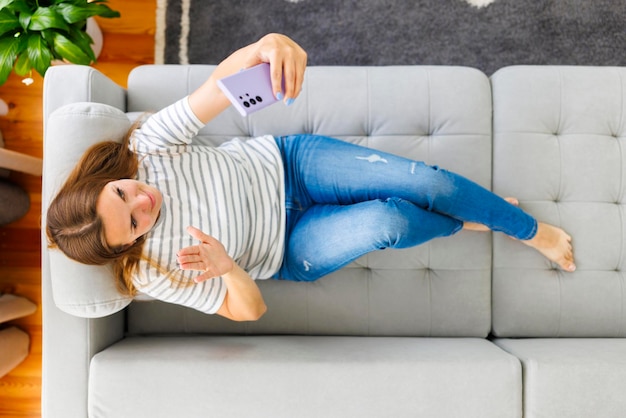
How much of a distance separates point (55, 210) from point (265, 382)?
59cm

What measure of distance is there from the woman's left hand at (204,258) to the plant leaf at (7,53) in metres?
0.74

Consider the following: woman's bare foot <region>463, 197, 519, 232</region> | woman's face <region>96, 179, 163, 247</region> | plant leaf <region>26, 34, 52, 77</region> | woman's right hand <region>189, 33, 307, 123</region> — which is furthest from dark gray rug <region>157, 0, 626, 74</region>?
woman's face <region>96, 179, 163, 247</region>

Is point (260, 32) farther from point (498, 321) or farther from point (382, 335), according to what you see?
point (498, 321)

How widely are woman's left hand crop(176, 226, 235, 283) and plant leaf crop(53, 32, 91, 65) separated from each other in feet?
2.15

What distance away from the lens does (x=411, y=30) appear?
5.54ft

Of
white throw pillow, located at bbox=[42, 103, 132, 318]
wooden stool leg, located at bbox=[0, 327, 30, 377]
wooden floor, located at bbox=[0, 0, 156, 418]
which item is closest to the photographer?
white throw pillow, located at bbox=[42, 103, 132, 318]

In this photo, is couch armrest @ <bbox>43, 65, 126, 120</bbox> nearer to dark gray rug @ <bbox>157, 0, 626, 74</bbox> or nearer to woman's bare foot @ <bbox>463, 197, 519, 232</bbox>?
dark gray rug @ <bbox>157, 0, 626, 74</bbox>

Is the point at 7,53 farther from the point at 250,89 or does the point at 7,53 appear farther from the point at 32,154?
the point at 250,89

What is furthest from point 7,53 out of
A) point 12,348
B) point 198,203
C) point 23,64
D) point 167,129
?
point 12,348

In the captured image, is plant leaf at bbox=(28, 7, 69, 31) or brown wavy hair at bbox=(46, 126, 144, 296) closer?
brown wavy hair at bbox=(46, 126, 144, 296)

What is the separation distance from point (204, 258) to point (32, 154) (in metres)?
1.07

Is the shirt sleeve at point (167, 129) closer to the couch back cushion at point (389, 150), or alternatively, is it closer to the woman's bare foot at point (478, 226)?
the couch back cushion at point (389, 150)

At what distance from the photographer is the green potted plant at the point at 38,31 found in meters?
1.26

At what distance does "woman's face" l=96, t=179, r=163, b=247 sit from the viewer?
100 centimetres
